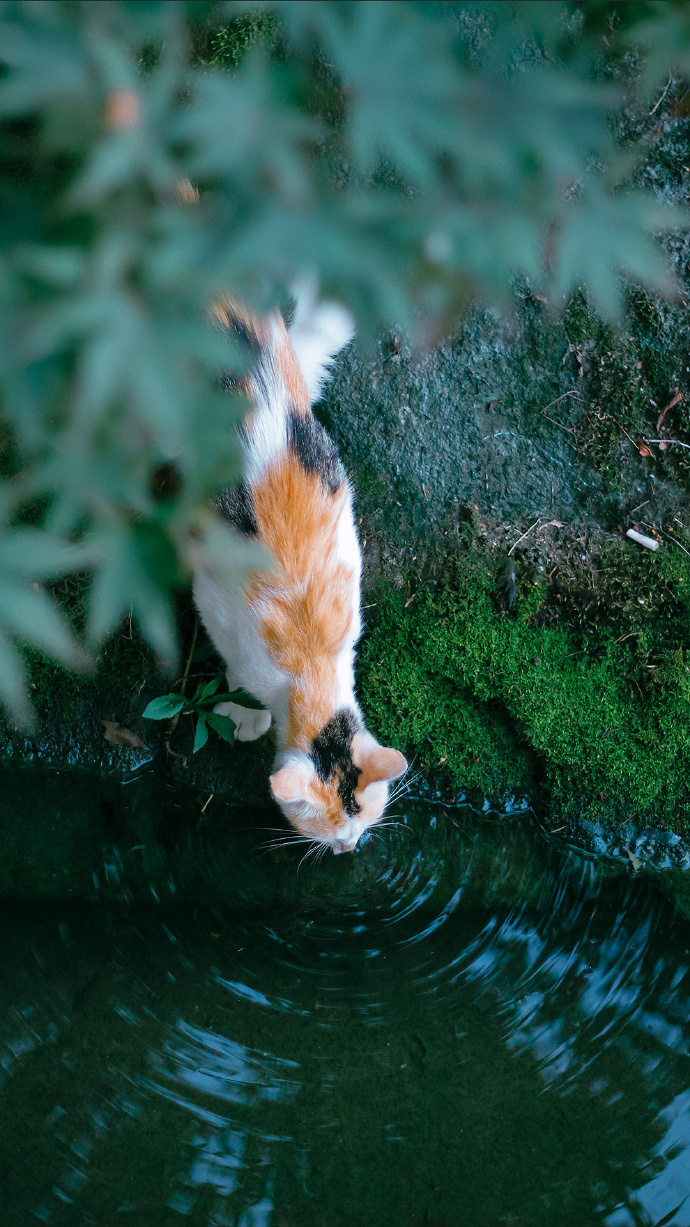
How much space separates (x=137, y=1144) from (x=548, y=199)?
289cm

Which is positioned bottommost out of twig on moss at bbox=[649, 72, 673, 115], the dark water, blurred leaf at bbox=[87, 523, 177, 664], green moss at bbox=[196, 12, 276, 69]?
the dark water

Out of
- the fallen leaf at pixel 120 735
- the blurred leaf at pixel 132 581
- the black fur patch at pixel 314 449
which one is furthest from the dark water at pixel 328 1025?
the blurred leaf at pixel 132 581

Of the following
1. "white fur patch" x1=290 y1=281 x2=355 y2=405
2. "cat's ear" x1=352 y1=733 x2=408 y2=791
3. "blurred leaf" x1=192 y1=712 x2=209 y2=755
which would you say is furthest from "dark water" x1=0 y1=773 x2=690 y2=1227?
"white fur patch" x1=290 y1=281 x2=355 y2=405

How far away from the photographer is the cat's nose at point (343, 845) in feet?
9.59

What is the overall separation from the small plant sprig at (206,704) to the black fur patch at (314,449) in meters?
0.85

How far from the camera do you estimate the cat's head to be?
107 inches

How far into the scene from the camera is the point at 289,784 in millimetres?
2584

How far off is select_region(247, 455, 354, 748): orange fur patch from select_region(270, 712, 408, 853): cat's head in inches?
2.5

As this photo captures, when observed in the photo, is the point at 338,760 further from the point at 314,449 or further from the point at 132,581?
the point at 132,581

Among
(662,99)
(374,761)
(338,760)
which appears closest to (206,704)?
(338,760)

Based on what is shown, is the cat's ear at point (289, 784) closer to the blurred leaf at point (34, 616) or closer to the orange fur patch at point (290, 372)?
the orange fur patch at point (290, 372)

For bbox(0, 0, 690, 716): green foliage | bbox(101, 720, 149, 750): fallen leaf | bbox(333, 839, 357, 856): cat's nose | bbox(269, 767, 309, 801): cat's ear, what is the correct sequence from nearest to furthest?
bbox(0, 0, 690, 716): green foliage < bbox(269, 767, 309, 801): cat's ear < bbox(333, 839, 357, 856): cat's nose < bbox(101, 720, 149, 750): fallen leaf

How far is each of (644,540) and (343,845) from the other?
170 cm

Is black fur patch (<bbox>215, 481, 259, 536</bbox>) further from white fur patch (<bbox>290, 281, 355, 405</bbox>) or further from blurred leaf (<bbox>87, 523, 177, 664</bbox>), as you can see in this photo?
blurred leaf (<bbox>87, 523, 177, 664</bbox>)
